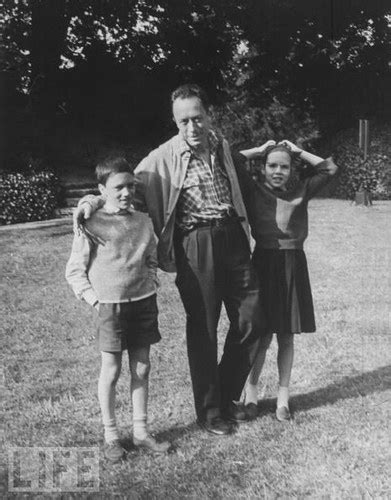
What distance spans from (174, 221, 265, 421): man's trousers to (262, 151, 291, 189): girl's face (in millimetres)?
403

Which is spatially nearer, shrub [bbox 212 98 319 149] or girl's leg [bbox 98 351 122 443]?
girl's leg [bbox 98 351 122 443]

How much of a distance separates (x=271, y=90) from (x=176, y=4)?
4528mm

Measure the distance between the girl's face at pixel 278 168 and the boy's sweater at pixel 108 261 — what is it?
3.13ft

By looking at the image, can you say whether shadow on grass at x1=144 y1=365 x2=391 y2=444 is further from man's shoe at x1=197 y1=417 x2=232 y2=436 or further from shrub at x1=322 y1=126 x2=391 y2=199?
shrub at x1=322 y1=126 x2=391 y2=199

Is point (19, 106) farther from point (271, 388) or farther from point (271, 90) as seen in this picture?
point (271, 388)

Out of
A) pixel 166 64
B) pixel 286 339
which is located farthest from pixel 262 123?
pixel 286 339

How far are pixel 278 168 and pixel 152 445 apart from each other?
175cm

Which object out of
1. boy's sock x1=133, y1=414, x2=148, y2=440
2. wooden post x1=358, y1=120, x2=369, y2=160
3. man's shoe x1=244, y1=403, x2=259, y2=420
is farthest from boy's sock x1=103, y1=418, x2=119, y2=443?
wooden post x1=358, y1=120, x2=369, y2=160

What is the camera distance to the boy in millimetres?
3377

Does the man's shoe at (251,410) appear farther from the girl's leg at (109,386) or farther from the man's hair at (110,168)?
Result: the man's hair at (110,168)

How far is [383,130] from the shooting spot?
64.0 feet

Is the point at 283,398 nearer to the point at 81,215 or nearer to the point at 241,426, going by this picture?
the point at 241,426

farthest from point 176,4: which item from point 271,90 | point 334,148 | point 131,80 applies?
point 334,148

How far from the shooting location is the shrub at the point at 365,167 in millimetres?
17969
